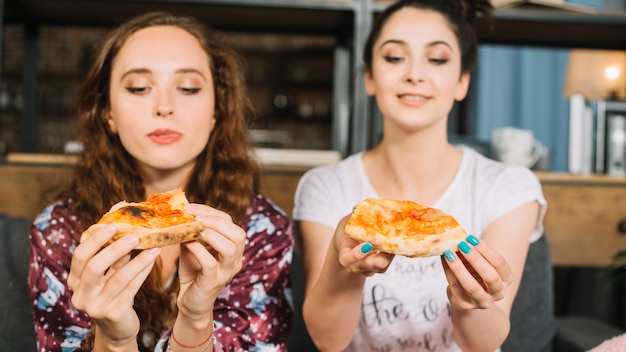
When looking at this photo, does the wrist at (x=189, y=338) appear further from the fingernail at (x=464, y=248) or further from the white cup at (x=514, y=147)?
the white cup at (x=514, y=147)

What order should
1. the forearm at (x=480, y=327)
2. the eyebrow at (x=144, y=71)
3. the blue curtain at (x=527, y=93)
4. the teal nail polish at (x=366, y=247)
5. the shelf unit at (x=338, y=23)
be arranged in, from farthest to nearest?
the blue curtain at (x=527, y=93) < the shelf unit at (x=338, y=23) < the eyebrow at (x=144, y=71) < the forearm at (x=480, y=327) < the teal nail polish at (x=366, y=247)

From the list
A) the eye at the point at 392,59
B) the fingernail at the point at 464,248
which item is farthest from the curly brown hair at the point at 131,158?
the fingernail at the point at 464,248

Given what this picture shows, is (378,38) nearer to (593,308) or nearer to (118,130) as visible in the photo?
(118,130)

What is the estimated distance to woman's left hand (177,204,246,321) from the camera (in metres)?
1.10

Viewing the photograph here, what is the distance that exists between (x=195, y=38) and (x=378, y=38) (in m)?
0.46

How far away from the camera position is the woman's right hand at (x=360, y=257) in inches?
44.5

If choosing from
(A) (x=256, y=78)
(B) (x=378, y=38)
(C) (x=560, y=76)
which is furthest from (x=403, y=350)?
(A) (x=256, y=78)

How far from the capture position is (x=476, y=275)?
46.1 inches

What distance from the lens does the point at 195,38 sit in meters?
1.55

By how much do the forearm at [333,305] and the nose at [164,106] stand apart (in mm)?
447

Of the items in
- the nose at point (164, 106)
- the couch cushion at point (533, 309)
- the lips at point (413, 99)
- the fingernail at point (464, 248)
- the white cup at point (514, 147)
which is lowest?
the couch cushion at point (533, 309)

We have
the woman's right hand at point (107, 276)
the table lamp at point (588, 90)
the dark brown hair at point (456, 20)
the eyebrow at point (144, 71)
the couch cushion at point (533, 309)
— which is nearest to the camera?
the woman's right hand at point (107, 276)

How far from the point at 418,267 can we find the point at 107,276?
30.6 inches

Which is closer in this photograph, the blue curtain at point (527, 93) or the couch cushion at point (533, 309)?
the couch cushion at point (533, 309)
